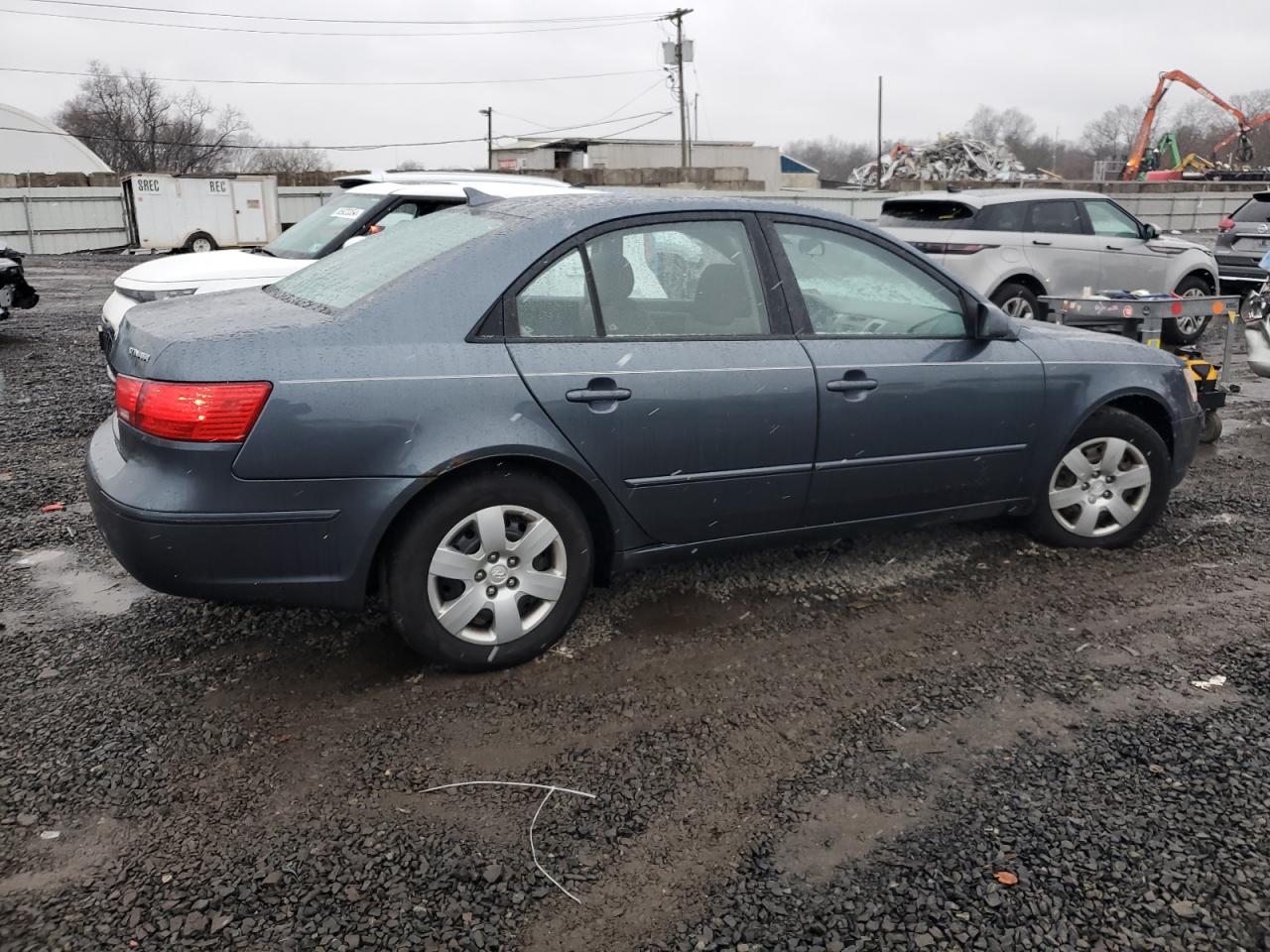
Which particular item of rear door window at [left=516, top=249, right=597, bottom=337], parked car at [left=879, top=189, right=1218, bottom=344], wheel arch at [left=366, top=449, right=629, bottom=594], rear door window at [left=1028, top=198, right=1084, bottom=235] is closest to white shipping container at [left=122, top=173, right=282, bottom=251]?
parked car at [left=879, top=189, right=1218, bottom=344]

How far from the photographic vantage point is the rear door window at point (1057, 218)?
10234 mm

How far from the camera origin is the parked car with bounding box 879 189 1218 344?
32.7 ft

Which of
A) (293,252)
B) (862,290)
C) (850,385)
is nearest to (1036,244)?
(862,290)

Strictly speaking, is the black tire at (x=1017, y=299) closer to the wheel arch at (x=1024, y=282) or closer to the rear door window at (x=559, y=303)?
the wheel arch at (x=1024, y=282)

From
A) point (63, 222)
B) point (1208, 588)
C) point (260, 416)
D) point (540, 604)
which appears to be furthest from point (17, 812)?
point (63, 222)

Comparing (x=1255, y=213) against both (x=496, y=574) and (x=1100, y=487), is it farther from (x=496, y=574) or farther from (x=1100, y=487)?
(x=496, y=574)

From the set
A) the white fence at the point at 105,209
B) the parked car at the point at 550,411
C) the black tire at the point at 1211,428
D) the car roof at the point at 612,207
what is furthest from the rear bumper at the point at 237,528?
the white fence at the point at 105,209

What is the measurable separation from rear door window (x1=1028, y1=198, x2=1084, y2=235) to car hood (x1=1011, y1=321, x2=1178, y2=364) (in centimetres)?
596

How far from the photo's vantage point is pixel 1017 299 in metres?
10.1

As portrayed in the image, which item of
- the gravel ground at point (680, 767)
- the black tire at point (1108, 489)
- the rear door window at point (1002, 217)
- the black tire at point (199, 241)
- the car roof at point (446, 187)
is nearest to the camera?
the gravel ground at point (680, 767)

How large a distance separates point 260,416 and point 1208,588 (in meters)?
3.92

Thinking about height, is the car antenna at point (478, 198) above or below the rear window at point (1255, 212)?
below

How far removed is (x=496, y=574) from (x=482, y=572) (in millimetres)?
53

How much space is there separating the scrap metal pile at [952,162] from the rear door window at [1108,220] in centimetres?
4589
